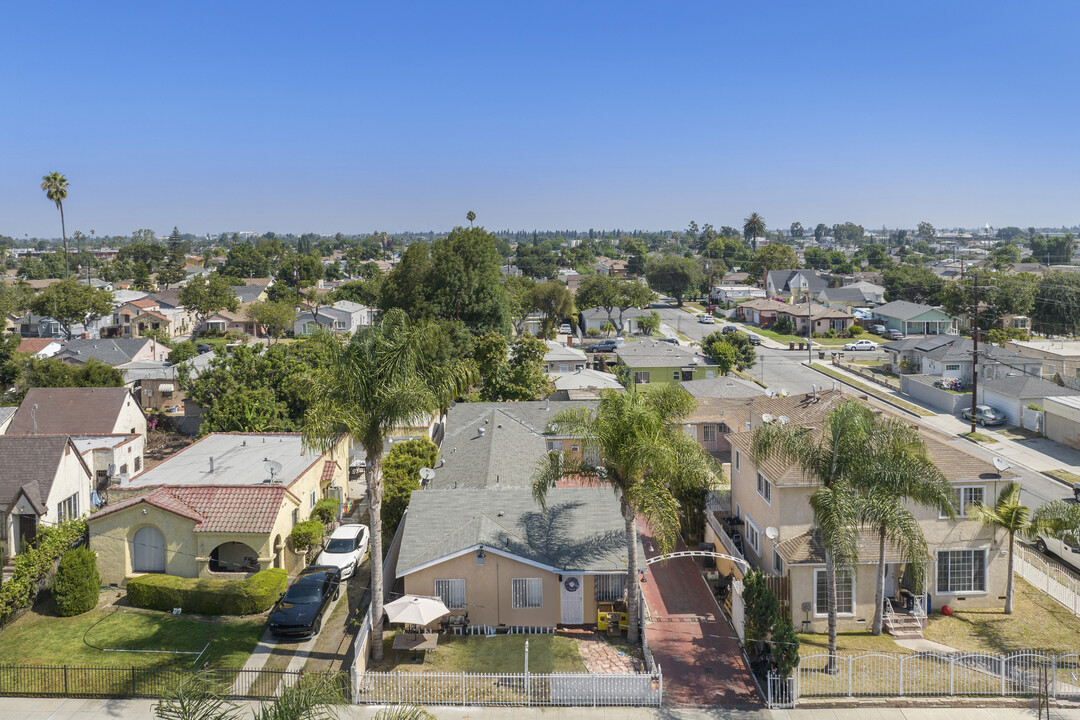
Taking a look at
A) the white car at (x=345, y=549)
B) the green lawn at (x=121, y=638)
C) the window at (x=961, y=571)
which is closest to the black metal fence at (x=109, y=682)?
the green lawn at (x=121, y=638)

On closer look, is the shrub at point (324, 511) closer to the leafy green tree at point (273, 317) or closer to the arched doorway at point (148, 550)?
the arched doorway at point (148, 550)

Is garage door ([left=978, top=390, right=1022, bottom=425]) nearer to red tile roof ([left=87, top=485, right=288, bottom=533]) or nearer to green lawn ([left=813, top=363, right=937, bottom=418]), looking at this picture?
green lawn ([left=813, top=363, right=937, bottom=418])

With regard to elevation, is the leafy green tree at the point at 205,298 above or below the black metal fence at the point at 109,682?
above

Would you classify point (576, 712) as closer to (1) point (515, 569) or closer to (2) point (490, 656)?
(2) point (490, 656)

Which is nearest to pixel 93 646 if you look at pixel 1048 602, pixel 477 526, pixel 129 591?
pixel 129 591

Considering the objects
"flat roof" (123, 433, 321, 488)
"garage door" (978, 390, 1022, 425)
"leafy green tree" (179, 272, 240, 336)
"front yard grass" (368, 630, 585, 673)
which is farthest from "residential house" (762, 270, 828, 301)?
"front yard grass" (368, 630, 585, 673)

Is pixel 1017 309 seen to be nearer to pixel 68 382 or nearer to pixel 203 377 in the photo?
pixel 203 377

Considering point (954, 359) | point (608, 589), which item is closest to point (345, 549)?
point (608, 589)

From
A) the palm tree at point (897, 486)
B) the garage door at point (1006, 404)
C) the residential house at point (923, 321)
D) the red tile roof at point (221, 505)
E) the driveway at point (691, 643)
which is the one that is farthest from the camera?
the residential house at point (923, 321)
